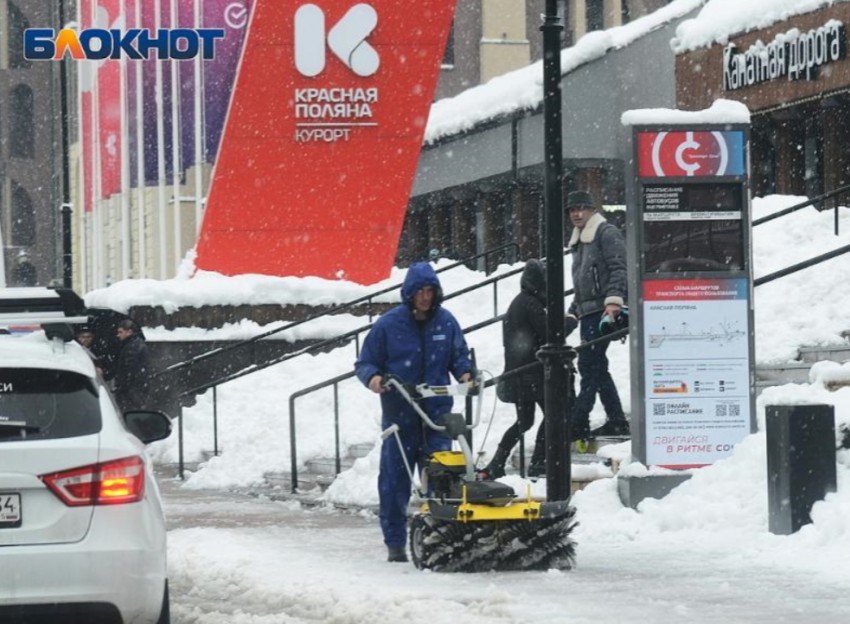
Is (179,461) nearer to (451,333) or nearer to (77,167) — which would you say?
(451,333)

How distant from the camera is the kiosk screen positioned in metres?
13.3

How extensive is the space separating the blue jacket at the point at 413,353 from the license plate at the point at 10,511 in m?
4.56

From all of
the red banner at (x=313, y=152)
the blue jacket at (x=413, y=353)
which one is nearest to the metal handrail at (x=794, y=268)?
the blue jacket at (x=413, y=353)

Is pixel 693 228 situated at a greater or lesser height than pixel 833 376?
greater

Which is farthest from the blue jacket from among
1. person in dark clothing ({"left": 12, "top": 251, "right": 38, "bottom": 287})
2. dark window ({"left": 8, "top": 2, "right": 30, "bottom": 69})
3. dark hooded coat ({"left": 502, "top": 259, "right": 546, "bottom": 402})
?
dark window ({"left": 8, "top": 2, "right": 30, "bottom": 69})

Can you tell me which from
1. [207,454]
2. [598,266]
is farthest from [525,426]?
[207,454]

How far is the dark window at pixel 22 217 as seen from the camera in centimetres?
8456

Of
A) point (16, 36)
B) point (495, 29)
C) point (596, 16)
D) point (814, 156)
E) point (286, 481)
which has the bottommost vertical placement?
point (286, 481)

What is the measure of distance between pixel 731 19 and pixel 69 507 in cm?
2260

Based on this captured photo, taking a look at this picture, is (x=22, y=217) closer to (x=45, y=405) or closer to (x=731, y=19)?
(x=731, y=19)

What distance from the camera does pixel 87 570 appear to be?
6.91 metres

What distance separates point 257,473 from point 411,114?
11.9m

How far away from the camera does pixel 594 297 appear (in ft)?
51.4

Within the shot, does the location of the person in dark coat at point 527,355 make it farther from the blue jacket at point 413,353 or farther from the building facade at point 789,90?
the building facade at point 789,90
